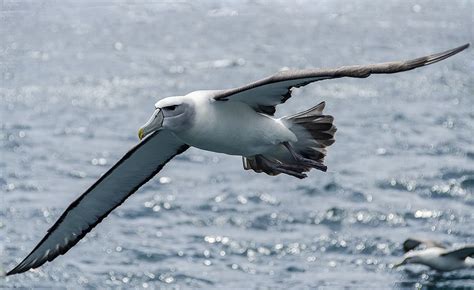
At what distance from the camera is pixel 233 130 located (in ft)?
33.6

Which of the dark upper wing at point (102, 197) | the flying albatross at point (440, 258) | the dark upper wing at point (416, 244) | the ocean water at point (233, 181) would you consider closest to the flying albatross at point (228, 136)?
the dark upper wing at point (102, 197)

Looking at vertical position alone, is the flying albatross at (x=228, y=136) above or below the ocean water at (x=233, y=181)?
above

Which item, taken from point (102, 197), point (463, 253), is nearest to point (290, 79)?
point (102, 197)

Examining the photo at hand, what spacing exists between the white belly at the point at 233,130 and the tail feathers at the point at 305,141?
246 mm

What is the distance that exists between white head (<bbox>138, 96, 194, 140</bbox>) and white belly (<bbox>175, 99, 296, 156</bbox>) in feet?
0.35

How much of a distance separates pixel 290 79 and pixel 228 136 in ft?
3.73

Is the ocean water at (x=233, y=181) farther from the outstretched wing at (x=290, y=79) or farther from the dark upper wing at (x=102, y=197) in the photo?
the outstretched wing at (x=290, y=79)

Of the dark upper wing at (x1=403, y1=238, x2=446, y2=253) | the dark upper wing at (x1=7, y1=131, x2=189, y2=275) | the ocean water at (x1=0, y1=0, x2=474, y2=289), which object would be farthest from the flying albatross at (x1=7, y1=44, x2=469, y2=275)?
the dark upper wing at (x1=403, y1=238, x2=446, y2=253)

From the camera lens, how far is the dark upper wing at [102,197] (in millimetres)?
11672

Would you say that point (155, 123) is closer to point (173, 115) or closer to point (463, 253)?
point (173, 115)

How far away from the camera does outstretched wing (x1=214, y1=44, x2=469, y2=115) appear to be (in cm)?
878

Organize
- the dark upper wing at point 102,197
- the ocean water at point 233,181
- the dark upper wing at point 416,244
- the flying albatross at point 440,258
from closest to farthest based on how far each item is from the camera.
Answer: the dark upper wing at point 102,197, the flying albatross at point 440,258, the dark upper wing at point 416,244, the ocean water at point 233,181

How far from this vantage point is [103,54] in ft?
210

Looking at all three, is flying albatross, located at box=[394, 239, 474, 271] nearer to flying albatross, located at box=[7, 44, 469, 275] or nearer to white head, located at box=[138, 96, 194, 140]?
flying albatross, located at box=[7, 44, 469, 275]
